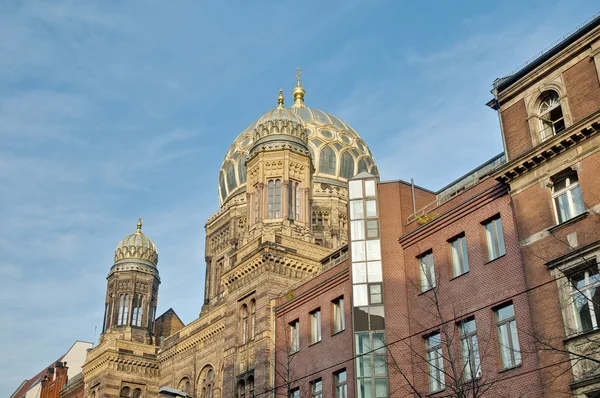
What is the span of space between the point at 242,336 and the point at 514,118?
743 inches

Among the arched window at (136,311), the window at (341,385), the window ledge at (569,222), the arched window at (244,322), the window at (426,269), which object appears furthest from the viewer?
the arched window at (136,311)

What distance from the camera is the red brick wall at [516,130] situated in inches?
981

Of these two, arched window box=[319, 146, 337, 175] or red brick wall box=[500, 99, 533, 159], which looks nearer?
red brick wall box=[500, 99, 533, 159]

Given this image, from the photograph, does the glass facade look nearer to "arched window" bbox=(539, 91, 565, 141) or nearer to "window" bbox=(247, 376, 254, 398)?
"window" bbox=(247, 376, 254, 398)

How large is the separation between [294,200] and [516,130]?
1924cm

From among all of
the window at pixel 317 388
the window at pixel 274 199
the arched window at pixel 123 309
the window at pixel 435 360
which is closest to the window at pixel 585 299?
the window at pixel 435 360

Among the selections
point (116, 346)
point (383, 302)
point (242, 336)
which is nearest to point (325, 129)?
point (116, 346)

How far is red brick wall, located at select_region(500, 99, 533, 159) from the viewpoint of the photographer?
24.9 metres

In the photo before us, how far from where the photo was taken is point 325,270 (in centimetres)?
3409

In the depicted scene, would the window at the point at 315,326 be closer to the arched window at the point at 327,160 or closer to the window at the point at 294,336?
the window at the point at 294,336

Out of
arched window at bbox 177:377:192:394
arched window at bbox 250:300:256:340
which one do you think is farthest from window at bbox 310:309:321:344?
arched window at bbox 177:377:192:394

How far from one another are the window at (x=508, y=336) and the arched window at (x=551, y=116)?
18.8 feet

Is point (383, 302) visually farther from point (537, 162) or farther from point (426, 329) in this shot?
point (537, 162)

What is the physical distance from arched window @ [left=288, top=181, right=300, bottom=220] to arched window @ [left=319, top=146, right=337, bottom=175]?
19212 millimetres
